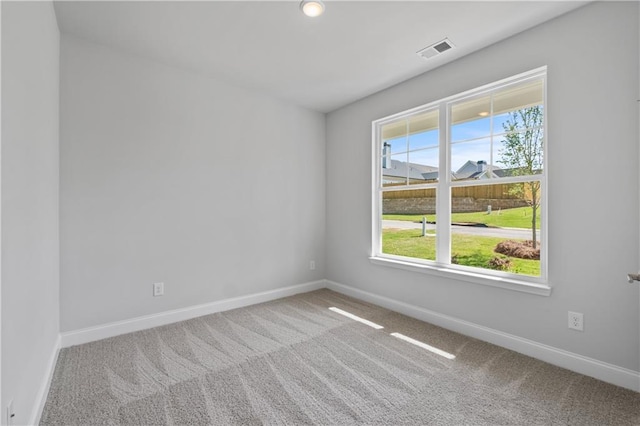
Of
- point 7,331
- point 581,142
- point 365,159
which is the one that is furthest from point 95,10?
point 581,142

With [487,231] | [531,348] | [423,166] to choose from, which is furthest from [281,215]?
[531,348]

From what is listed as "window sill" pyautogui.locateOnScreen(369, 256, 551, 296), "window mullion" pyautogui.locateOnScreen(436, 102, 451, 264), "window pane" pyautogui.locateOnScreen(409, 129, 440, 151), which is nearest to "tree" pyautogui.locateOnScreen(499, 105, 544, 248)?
"window sill" pyautogui.locateOnScreen(369, 256, 551, 296)

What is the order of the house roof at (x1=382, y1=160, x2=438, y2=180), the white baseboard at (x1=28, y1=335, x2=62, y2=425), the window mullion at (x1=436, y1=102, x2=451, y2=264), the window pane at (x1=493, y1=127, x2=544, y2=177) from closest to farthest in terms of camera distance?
the white baseboard at (x1=28, y1=335, x2=62, y2=425), the window pane at (x1=493, y1=127, x2=544, y2=177), the window mullion at (x1=436, y1=102, x2=451, y2=264), the house roof at (x1=382, y1=160, x2=438, y2=180)

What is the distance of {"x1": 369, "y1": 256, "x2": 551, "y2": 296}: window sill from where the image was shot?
7.67 feet

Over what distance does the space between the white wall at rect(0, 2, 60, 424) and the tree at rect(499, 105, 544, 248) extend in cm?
333

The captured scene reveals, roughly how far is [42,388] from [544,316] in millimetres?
3508

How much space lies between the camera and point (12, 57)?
1334 millimetres

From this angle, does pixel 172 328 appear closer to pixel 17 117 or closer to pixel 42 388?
pixel 42 388

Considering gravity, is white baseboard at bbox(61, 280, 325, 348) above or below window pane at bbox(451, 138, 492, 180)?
below

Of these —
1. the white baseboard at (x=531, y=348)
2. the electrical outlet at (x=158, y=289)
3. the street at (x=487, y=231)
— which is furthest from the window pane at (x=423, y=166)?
the electrical outlet at (x=158, y=289)

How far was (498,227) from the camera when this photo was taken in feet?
8.99

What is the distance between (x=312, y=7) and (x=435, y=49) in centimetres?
124

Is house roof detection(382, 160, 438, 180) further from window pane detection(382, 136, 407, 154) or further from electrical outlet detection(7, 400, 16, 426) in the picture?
electrical outlet detection(7, 400, 16, 426)

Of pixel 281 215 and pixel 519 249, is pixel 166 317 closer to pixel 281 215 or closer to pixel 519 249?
pixel 281 215
